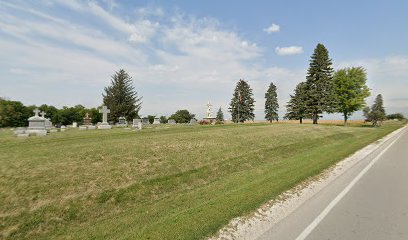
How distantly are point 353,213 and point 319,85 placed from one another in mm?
48601

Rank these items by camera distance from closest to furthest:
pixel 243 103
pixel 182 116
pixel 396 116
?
1. pixel 243 103
2. pixel 182 116
3. pixel 396 116

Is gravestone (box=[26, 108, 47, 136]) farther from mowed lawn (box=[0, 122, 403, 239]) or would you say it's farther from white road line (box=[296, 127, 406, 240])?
white road line (box=[296, 127, 406, 240])

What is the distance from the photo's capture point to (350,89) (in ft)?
Result: 171

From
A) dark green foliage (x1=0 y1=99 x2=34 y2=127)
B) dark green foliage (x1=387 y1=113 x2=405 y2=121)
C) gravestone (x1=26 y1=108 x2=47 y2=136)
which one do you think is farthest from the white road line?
dark green foliage (x1=387 y1=113 x2=405 y2=121)

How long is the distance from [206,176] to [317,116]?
149 ft

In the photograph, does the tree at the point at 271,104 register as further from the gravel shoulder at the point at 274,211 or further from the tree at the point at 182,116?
the gravel shoulder at the point at 274,211

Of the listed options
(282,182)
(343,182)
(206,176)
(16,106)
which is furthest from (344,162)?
(16,106)

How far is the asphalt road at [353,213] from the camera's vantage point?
5.10 metres

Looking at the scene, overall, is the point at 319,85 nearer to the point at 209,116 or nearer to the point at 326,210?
the point at 209,116

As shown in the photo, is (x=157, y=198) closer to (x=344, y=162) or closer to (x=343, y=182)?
(x=343, y=182)

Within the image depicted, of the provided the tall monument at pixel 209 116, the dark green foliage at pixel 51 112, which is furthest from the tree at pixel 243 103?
the dark green foliage at pixel 51 112

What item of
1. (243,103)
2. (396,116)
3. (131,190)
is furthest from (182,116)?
(396,116)

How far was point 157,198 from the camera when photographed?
8.77 meters

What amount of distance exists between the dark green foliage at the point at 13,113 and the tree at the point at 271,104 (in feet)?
218
